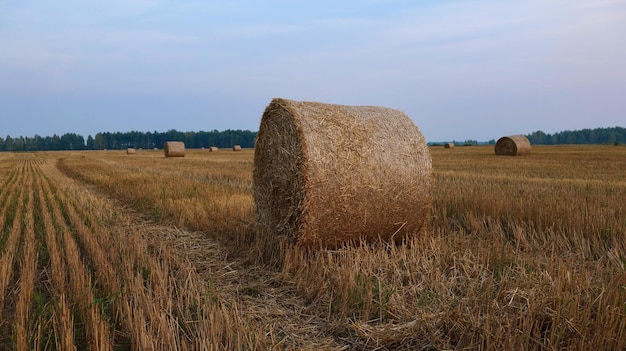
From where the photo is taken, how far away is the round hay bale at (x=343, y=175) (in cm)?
574

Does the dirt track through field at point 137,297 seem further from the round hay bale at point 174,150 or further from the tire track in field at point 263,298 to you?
the round hay bale at point 174,150

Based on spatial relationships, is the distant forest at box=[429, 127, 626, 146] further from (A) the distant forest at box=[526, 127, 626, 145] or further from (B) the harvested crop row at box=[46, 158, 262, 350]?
(B) the harvested crop row at box=[46, 158, 262, 350]

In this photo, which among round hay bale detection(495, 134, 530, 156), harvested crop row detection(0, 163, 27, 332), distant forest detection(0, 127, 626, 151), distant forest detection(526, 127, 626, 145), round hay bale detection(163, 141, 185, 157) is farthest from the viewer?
distant forest detection(0, 127, 626, 151)

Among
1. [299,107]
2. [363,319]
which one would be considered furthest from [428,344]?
[299,107]

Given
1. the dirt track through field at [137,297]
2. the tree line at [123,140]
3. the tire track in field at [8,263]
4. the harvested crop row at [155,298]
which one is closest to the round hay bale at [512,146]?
the dirt track through field at [137,297]

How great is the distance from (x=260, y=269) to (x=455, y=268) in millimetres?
2127

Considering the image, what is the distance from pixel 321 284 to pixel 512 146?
24.2 metres

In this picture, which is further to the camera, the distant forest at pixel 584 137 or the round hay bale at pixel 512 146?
the distant forest at pixel 584 137

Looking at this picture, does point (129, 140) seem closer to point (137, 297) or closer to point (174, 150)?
point (174, 150)

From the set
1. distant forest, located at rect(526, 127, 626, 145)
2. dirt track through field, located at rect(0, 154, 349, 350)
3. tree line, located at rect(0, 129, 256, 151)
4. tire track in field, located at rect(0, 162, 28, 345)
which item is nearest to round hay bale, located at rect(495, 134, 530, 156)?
dirt track through field, located at rect(0, 154, 349, 350)

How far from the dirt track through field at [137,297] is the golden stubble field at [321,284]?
20 mm

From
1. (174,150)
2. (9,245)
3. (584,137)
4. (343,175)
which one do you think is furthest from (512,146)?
(584,137)

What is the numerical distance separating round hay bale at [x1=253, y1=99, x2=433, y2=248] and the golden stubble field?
34cm

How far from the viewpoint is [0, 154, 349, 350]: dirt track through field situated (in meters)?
3.22
